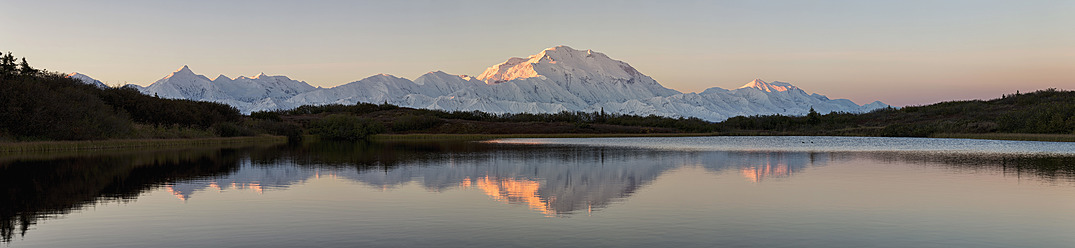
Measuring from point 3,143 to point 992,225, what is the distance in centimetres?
7653

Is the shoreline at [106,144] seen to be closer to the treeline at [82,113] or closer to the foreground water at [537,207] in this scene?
the treeline at [82,113]

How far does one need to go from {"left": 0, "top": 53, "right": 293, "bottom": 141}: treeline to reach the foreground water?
98.2 ft

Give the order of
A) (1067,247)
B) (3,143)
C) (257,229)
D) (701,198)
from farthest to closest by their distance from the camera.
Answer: (3,143) < (701,198) < (257,229) < (1067,247)

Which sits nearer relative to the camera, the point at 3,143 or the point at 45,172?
the point at 45,172

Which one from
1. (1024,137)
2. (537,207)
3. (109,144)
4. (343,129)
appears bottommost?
(537,207)

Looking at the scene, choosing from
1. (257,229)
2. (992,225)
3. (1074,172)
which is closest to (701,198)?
(992,225)

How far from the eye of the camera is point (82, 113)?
7688 cm

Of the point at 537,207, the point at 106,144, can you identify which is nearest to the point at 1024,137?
the point at 537,207

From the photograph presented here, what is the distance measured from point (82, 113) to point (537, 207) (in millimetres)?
71694

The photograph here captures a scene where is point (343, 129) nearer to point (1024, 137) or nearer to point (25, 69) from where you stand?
point (25, 69)

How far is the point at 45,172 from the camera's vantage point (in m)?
41.3

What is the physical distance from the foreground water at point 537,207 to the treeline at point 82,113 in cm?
2994

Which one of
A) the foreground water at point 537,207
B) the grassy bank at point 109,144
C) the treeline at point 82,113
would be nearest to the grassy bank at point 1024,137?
the foreground water at point 537,207

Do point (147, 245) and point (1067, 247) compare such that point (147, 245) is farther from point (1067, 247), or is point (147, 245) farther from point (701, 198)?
point (1067, 247)
